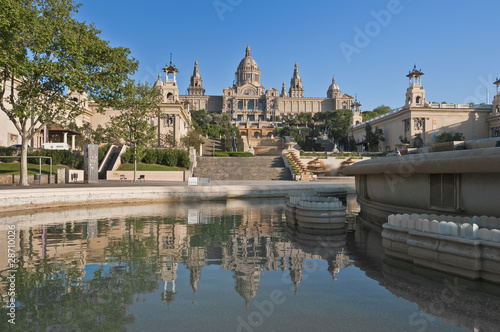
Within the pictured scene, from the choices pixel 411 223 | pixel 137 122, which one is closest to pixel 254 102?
pixel 137 122

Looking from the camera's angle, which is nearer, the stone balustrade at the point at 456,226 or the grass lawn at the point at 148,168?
Answer: the stone balustrade at the point at 456,226

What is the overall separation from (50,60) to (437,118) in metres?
69.5

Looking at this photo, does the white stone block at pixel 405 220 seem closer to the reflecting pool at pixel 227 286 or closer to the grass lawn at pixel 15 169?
→ the reflecting pool at pixel 227 286

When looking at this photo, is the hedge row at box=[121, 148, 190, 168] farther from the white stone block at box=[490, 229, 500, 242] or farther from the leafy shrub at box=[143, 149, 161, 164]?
the white stone block at box=[490, 229, 500, 242]

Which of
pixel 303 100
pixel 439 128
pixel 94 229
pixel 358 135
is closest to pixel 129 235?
pixel 94 229

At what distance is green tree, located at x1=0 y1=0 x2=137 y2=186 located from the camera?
20984 mm

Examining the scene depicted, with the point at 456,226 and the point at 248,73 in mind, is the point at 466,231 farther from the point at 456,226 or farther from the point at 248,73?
the point at 248,73

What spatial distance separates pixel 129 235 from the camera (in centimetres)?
1127

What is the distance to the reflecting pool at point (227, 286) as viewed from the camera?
508 centimetres

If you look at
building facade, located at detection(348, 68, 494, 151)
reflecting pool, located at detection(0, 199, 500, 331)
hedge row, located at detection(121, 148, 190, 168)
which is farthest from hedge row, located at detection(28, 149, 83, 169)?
building facade, located at detection(348, 68, 494, 151)

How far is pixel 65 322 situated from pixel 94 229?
25.2 ft

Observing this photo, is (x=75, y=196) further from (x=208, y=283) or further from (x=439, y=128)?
(x=439, y=128)

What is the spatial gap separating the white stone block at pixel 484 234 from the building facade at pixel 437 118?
6665 centimetres

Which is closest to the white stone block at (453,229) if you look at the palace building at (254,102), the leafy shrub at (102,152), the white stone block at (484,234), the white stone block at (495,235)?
the white stone block at (484,234)
